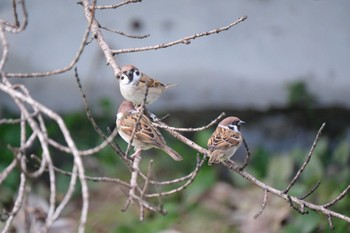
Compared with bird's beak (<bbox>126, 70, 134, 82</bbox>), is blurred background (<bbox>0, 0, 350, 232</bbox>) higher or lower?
lower

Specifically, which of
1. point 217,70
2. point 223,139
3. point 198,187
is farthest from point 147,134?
point 217,70

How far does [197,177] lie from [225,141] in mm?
2234

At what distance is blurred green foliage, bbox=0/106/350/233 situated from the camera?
21.8 feet

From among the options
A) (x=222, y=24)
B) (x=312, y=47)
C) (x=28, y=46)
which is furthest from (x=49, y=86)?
(x=312, y=47)

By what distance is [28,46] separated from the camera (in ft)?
24.7

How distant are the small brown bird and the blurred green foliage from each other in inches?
64.7

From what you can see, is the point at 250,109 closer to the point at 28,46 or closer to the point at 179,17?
the point at 179,17

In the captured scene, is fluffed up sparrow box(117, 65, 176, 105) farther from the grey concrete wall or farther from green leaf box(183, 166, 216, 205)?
the grey concrete wall

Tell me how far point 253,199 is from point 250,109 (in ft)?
3.06

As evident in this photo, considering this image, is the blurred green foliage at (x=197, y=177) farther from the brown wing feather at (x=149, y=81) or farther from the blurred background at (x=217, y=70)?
the brown wing feather at (x=149, y=81)

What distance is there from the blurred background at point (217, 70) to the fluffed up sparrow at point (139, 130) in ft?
7.49

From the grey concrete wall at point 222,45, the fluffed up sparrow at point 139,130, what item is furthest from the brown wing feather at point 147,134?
the grey concrete wall at point 222,45

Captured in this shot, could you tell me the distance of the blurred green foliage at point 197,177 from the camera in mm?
6652

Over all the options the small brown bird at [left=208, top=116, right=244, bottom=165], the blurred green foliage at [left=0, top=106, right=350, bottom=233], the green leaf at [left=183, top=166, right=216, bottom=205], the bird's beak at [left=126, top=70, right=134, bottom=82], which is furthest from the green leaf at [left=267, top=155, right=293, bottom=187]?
the bird's beak at [left=126, top=70, right=134, bottom=82]
